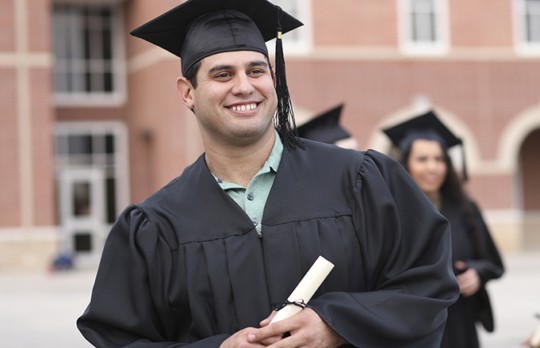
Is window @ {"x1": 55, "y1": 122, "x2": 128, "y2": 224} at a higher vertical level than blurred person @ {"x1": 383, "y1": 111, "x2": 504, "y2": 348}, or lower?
higher

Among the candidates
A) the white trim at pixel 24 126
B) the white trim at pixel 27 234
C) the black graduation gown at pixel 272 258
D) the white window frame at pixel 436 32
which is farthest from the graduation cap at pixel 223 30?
the white window frame at pixel 436 32

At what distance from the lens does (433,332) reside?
285 centimetres

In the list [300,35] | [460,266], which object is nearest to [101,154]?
[300,35]

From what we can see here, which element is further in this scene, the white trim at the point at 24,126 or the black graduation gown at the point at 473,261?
the white trim at the point at 24,126

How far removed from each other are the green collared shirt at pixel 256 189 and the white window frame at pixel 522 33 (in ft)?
71.1

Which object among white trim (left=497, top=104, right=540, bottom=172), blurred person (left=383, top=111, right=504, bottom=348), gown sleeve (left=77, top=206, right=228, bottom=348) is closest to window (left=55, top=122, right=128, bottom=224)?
white trim (left=497, top=104, right=540, bottom=172)

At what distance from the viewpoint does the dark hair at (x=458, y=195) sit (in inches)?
218

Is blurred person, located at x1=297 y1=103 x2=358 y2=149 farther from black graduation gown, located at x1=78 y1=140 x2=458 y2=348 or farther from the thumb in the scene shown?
black graduation gown, located at x1=78 y1=140 x2=458 y2=348

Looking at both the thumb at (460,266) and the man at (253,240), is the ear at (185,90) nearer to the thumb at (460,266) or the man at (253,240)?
the man at (253,240)

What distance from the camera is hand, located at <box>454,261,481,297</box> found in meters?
5.21

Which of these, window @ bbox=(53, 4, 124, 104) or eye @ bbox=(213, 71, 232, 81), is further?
window @ bbox=(53, 4, 124, 104)

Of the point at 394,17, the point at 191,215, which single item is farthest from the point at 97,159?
the point at 191,215

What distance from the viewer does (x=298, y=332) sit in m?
2.65

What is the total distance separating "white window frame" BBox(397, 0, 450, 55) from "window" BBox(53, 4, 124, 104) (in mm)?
7013
